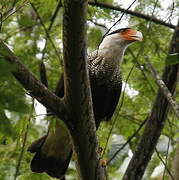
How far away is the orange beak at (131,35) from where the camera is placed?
362 cm

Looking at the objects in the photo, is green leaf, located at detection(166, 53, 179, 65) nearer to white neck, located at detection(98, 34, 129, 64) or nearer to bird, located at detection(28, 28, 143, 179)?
bird, located at detection(28, 28, 143, 179)

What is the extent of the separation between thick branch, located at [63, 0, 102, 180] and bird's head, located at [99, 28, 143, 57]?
1.44m

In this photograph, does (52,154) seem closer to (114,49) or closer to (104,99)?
(104,99)

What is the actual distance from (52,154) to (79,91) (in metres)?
1.73

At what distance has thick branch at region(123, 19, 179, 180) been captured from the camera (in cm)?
310

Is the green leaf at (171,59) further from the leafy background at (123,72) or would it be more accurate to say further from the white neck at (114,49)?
the white neck at (114,49)

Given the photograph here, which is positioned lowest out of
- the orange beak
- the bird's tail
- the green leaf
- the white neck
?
the bird's tail

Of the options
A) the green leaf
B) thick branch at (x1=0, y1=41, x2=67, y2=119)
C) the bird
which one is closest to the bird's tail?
the bird

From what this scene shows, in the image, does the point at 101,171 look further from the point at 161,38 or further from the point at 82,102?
the point at 161,38

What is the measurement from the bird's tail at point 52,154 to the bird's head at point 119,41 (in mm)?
746

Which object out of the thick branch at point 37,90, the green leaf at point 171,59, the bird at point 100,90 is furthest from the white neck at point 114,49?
the green leaf at point 171,59

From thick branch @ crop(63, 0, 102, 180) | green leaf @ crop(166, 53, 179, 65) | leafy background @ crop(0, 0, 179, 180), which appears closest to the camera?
green leaf @ crop(166, 53, 179, 65)

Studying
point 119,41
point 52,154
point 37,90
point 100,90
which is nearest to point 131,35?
point 119,41

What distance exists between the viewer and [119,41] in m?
3.75
